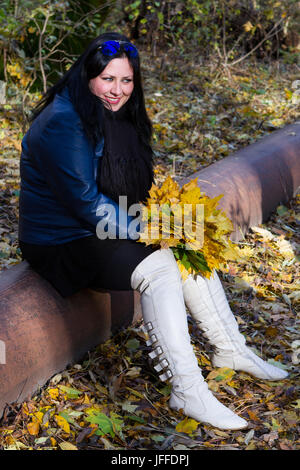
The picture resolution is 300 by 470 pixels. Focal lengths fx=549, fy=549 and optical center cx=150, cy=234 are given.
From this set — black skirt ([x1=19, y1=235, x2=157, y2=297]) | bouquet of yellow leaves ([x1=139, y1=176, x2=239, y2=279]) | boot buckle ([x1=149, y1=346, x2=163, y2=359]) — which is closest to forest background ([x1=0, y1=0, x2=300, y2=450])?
boot buckle ([x1=149, y1=346, x2=163, y2=359])

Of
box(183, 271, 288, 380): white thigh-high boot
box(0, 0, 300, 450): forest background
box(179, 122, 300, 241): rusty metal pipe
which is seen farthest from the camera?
box(179, 122, 300, 241): rusty metal pipe

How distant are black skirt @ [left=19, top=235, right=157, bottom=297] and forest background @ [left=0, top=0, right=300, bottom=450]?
422 millimetres

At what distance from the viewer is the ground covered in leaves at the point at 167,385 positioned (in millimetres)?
2129

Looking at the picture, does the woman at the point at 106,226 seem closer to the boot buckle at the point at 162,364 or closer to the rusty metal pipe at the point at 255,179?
the boot buckle at the point at 162,364

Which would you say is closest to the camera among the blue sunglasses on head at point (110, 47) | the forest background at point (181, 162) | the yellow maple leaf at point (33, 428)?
the yellow maple leaf at point (33, 428)

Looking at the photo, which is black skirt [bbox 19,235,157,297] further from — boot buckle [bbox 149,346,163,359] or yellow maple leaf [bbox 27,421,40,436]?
yellow maple leaf [bbox 27,421,40,436]

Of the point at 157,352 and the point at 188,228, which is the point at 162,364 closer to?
the point at 157,352

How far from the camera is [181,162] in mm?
5035

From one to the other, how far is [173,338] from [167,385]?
430 mm

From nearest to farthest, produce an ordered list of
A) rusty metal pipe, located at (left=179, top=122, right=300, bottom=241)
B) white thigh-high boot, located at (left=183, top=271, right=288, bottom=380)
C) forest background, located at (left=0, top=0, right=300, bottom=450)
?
1. forest background, located at (left=0, top=0, right=300, bottom=450)
2. white thigh-high boot, located at (left=183, top=271, right=288, bottom=380)
3. rusty metal pipe, located at (left=179, top=122, right=300, bottom=241)

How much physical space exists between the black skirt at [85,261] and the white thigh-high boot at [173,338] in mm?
83

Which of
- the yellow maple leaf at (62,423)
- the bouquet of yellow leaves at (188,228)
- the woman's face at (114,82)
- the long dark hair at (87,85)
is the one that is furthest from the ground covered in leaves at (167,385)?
the woman's face at (114,82)

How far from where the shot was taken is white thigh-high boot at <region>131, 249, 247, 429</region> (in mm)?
2164

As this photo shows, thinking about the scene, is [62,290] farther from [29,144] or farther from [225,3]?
[225,3]
